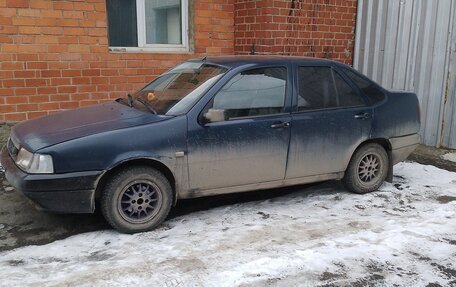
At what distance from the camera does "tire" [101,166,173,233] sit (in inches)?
153

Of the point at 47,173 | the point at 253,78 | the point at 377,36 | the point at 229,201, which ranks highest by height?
the point at 377,36

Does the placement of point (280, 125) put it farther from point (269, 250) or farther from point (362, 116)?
point (269, 250)

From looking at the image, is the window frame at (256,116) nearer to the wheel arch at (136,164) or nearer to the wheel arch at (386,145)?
the wheel arch at (136,164)

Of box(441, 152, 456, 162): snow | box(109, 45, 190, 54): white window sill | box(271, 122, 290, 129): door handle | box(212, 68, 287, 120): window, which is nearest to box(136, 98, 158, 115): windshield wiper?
box(212, 68, 287, 120): window

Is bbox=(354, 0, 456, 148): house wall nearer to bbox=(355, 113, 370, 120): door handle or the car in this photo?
the car

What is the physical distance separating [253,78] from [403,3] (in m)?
4.33

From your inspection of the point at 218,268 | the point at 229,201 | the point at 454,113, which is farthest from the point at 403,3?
the point at 218,268

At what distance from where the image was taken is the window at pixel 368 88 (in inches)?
198

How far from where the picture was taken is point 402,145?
5289 millimetres

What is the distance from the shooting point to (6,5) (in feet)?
20.1

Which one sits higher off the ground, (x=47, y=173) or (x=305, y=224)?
(x=47, y=173)

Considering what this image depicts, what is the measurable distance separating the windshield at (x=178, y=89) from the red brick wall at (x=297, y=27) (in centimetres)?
287

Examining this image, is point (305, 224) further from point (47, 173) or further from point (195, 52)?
point (195, 52)

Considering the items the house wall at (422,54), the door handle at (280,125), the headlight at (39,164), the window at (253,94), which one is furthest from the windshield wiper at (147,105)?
the house wall at (422,54)
